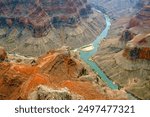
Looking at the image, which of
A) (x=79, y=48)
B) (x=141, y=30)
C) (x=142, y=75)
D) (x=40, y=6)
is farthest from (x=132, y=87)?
(x=40, y=6)

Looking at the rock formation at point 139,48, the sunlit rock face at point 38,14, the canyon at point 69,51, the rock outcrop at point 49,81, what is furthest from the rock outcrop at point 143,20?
the rock outcrop at point 49,81

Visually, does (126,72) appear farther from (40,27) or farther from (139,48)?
(40,27)

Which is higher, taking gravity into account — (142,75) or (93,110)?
(93,110)

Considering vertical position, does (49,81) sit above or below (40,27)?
above

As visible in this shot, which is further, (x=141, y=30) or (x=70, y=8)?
(x=70, y=8)

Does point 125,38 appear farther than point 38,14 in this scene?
No

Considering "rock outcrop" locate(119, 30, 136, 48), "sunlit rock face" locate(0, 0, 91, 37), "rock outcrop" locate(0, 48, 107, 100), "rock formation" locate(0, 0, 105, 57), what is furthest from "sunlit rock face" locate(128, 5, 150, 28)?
"rock outcrop" locate(0, 48, 107, 100)

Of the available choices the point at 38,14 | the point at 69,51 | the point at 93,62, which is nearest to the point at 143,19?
the point at 93,62

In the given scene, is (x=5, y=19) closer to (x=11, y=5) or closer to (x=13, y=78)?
(x=11, y=5)

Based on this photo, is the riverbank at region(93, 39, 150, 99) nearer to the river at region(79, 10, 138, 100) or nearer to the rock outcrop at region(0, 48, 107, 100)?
the river at region(79, 10, 138, 100)
